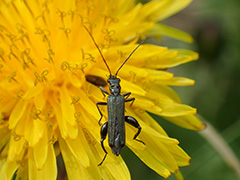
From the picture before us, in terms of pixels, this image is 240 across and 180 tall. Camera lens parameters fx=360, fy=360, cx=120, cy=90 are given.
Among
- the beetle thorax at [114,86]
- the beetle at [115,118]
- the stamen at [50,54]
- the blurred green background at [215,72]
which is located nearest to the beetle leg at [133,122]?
the beetle at [115,118]

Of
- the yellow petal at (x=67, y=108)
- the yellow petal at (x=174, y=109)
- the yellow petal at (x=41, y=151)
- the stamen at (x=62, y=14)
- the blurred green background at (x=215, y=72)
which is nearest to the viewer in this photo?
the yellow petal at (x=41, y=151)

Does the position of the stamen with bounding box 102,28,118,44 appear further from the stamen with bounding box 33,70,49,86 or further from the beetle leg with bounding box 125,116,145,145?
the beetle leg with bounding box 125,116,145,145

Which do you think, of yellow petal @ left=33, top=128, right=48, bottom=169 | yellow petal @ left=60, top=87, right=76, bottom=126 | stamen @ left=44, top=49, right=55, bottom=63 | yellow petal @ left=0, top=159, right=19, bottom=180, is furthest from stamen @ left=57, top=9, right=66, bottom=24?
yellow petal @ left=0, top=159, right=19, bottom=180

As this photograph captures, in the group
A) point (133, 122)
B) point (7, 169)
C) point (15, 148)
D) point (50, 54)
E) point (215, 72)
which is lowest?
point (215, 72)

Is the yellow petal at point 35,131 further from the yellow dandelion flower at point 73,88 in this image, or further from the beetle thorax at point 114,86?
the beetle thorax at point 114,86

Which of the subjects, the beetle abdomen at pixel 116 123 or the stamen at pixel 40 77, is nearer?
the beetle abdomen at pixel 116 123

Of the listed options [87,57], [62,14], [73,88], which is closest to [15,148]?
[73,88]

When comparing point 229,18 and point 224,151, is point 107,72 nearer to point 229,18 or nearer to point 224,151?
point 224,151

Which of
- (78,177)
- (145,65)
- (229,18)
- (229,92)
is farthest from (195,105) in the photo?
(78,177)

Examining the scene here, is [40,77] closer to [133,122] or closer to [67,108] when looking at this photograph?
[67,108]
